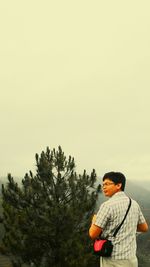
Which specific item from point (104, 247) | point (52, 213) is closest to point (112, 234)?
point (104, 247)

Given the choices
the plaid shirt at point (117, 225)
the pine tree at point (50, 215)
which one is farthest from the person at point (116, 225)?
the pine tree at point (50, 215)

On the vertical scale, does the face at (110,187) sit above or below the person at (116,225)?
above

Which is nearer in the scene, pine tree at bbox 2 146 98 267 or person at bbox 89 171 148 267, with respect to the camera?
person at bbox 89 171 148 267

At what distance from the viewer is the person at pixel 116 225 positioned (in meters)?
3.87

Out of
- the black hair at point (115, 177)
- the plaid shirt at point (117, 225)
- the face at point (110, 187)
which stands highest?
the black hair at point (115, 177)

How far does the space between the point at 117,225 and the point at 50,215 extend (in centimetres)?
1276

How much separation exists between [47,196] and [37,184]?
2.42 feet

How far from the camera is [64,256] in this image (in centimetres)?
1587

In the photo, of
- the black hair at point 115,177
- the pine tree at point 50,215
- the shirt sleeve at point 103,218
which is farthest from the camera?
the pine tree at point 50,215

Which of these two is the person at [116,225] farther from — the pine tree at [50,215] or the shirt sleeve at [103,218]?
the pine tree at [50,215]

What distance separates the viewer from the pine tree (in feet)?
51.5

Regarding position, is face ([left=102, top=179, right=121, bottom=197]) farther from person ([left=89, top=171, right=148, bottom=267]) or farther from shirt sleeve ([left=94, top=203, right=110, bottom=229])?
shirt sleeve ([left=94, top=203, right=110, bottom=229])

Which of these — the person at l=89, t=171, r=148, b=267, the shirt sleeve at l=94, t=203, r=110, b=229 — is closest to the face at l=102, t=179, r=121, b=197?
the person at l=89, t=171, r=148, b=267

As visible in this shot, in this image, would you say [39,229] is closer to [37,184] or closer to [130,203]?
[37,184]
